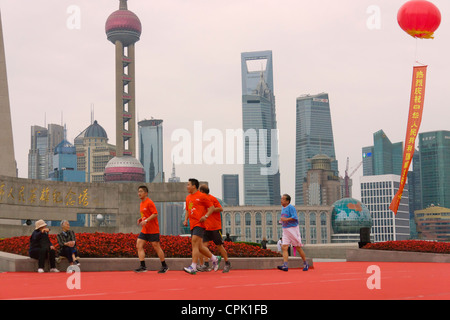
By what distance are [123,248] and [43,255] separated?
226cm

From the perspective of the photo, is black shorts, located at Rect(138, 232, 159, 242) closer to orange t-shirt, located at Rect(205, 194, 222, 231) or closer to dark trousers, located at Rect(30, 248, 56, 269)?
orange t-shirt, located at Rect(205, 194, 222, 231)

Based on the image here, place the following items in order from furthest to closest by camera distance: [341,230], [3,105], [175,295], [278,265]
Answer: [341,230], [3,105], [278,265], [175,295]

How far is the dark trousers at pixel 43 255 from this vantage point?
1525 cm

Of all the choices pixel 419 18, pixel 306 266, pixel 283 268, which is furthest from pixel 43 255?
pixel 419 18

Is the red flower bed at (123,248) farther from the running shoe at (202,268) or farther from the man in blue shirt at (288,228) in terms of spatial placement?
the running shoe at (202,268)

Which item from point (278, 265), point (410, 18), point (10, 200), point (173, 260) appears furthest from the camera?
point (10, 200)

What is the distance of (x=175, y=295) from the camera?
8.61 meters

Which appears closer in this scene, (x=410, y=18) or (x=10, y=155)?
(x=410, y=18)

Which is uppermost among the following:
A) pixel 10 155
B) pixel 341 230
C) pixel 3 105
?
pixel 3 105

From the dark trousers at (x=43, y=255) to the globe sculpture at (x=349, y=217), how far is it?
536 feet

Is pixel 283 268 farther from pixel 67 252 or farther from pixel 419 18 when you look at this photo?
pixel 419 18
